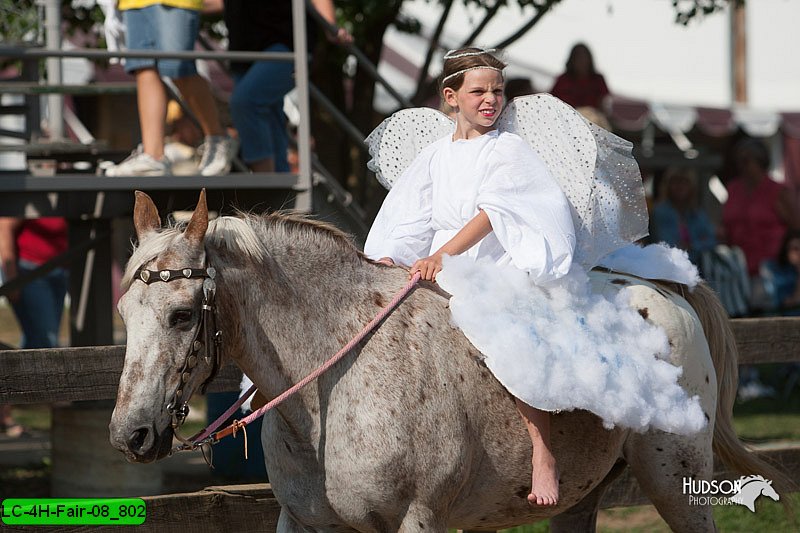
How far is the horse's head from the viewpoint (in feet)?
10.5

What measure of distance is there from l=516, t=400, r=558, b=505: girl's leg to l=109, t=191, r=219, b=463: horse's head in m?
1.09

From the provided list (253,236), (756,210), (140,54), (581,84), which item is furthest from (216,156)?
(756,210)

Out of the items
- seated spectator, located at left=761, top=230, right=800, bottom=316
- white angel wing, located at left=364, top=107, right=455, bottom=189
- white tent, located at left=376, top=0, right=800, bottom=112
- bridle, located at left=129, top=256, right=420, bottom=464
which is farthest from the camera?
white tent, located at left=376, top=0, right=800, bottom=112

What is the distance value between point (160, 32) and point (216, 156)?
2.51ft

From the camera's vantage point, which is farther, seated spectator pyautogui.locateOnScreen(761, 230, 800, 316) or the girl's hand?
seated spectator pyautogui.locateOnScreen(761, 230, 800, 316)

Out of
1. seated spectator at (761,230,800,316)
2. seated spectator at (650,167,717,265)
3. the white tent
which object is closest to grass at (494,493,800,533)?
seated spectator at (650,167,717,265)

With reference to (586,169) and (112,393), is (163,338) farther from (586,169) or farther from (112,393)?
(586,169)

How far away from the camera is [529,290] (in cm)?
380

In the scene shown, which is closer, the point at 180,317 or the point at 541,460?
the point at 180,317

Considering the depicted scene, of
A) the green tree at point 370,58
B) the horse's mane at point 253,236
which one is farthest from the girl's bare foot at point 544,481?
the green tree at point 370,58

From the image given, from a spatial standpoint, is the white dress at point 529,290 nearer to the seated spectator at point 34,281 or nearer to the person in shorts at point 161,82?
the person in shorts at point 161,82

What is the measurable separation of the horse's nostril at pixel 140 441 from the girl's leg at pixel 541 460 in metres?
1.27

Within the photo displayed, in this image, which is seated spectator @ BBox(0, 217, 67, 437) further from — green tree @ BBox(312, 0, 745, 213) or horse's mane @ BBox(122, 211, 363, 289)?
horse's mane @ BBox(122, 211, 363, 289)

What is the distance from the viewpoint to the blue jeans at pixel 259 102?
6.51 meters
